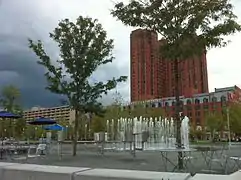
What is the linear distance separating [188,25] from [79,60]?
746 centimetres

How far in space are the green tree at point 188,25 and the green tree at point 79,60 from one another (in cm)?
652

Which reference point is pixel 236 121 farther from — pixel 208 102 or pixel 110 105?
pixel 208 102

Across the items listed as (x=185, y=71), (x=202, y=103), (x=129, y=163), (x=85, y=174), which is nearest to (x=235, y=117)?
(x=202, y=103)

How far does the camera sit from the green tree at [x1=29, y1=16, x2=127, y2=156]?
15633 mm

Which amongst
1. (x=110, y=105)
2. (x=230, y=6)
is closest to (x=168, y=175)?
(x=230, y=6)

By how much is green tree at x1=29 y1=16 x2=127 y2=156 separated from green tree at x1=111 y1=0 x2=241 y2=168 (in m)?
6.52

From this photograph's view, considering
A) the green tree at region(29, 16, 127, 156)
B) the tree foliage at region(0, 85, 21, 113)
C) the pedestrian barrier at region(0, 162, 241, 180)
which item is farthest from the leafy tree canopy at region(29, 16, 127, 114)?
the tree foliage at region(0, 85, 21, 113)

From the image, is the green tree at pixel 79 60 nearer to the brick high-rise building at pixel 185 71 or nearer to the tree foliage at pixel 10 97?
the brick high-rise building at pixel 185 71

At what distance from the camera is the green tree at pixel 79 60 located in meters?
15.6

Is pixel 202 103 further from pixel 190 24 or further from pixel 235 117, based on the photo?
pixel 190 24

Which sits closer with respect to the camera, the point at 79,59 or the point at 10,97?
the point at 79,59

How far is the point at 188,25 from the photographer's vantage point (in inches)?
368

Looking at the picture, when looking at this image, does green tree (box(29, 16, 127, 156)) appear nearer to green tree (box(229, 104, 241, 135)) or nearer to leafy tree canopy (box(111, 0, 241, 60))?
leafy tree canopy (box(111, 0, 241, 60))

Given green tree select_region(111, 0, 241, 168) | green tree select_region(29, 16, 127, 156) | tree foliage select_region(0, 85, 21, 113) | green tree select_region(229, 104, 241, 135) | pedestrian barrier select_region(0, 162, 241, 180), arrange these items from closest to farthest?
pedestrian barrier select_region(0, 162, 241, 180) → green tree select_region(111, 0, 241, 168) → green tree select_region(29, 16, 127, 156) → tree foliage select_region(0, 85, 21, 113) → green tree select_region(229, 104, 241, 135)
